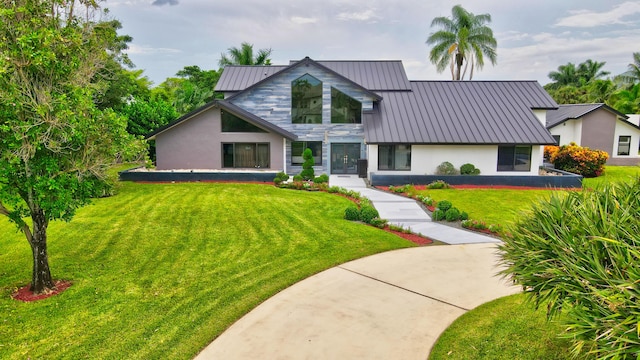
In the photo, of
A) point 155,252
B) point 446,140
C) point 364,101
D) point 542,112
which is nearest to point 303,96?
point 364,101

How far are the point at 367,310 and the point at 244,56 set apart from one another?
3996 centimetres

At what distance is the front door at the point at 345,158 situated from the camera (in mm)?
25781

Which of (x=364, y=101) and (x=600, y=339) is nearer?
(x=600, y=339)

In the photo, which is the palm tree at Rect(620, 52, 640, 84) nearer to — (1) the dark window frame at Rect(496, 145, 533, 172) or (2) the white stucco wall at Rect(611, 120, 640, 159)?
(2) the white stucco wall at Rect(611, 120, 640, 159)

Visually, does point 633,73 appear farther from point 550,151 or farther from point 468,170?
point 468,170

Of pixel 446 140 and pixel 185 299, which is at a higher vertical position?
pixel 446 140

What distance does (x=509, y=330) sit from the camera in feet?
21.0

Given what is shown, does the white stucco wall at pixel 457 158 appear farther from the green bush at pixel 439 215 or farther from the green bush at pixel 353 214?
the green bush at pixel 353 214

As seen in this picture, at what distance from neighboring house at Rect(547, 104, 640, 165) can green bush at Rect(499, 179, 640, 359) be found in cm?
2908

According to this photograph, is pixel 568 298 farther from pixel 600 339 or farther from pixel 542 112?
pixel 542 112

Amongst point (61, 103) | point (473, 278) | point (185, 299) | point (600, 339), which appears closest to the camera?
point (600, 339)

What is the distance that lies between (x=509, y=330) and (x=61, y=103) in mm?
7805

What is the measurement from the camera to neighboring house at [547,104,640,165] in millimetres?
30984

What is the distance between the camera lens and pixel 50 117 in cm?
699
